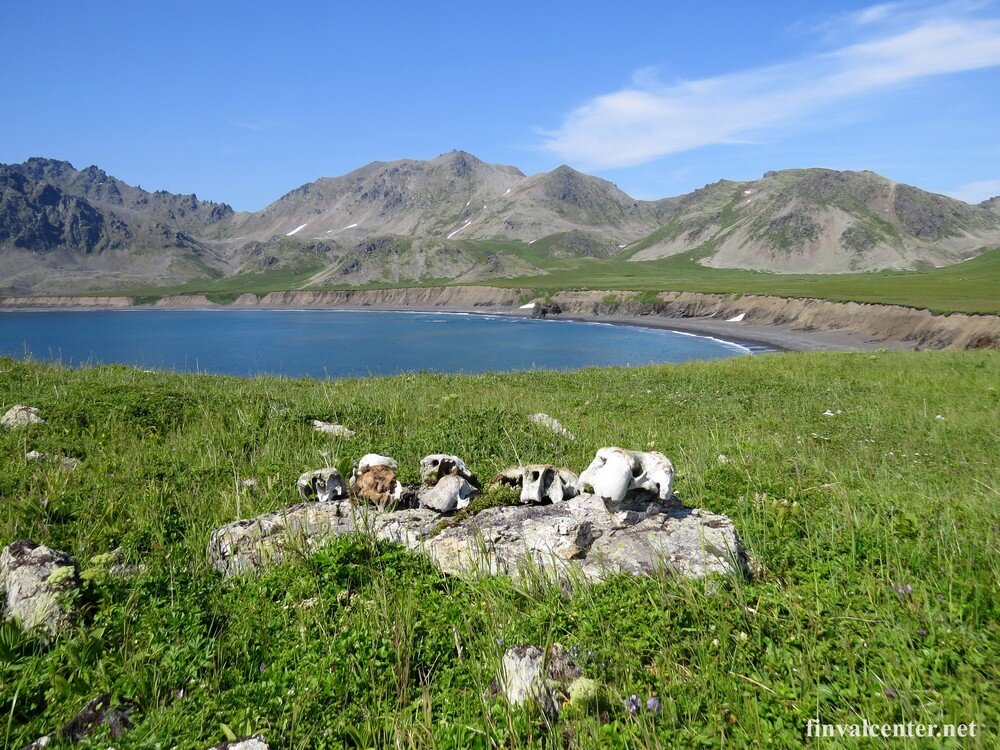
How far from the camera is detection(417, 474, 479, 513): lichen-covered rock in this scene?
7.57 metres

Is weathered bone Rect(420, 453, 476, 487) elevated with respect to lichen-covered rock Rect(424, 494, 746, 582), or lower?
elevated

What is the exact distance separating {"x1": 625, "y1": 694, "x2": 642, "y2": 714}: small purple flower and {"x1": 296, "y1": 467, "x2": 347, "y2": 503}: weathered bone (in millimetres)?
4961

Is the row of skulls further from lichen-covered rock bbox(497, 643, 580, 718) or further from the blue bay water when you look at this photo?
the blue bay water

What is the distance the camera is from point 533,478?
7680mm

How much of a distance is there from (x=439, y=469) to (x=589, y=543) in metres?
2.71

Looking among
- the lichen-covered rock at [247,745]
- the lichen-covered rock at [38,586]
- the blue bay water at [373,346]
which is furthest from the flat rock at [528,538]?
the blue bay water at [373,346]

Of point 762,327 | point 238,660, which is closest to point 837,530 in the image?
point 238,660

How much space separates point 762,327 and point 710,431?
362 ft

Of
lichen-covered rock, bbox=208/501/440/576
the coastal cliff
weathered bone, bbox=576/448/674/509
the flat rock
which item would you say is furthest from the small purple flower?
the coastal cliff

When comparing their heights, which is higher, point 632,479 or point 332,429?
point 632,479

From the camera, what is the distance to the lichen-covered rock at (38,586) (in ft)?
17.7

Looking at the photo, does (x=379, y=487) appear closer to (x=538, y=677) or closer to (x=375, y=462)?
(x=375, y=462)

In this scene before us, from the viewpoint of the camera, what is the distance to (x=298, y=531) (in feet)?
23.6

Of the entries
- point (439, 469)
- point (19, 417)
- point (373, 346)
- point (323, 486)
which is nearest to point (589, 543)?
point (439, 469)
